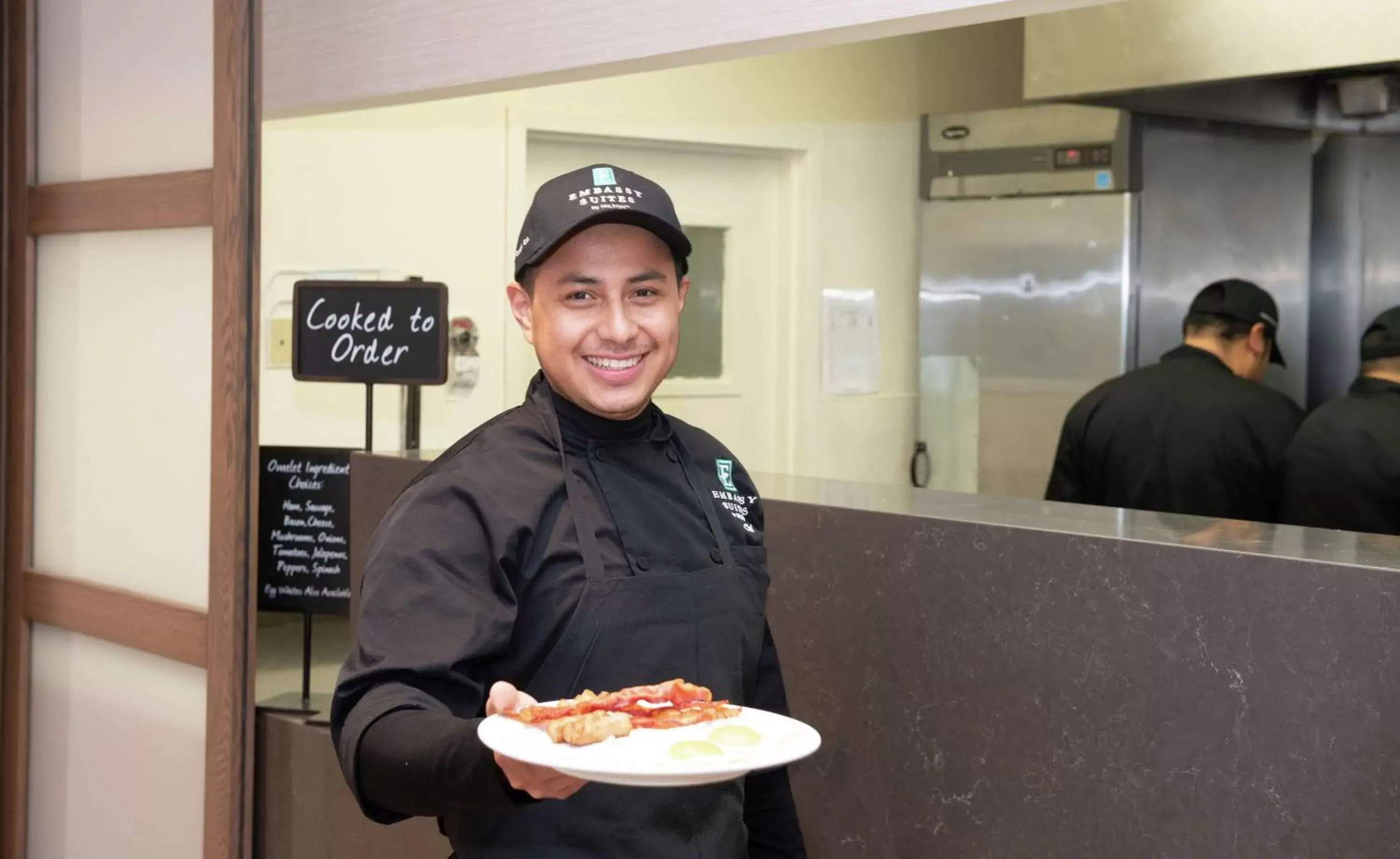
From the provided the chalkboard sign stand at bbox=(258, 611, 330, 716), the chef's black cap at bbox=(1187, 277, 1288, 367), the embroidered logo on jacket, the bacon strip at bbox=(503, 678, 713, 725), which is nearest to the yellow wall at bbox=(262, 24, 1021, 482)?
the chalkboard sign stand at bbox=(258, 611, 330, 716)

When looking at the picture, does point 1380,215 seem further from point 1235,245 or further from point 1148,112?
point 1148,112

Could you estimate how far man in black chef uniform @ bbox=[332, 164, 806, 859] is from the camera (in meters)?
1.38

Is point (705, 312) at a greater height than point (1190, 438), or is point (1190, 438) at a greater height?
point (705, 312)

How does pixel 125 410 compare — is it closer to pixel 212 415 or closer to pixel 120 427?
pixel 120 427

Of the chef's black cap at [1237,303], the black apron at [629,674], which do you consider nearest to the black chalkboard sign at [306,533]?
the black apron at [629,674]

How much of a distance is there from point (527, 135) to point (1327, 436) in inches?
88.6

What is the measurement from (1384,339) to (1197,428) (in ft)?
1.77

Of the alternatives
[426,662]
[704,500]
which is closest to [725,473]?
[704,500]

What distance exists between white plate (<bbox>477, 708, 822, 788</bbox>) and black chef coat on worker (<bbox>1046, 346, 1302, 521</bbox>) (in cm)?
247

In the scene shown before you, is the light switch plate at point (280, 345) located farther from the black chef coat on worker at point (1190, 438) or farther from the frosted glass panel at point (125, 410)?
the black chef coat on worker at point (1190, 438)

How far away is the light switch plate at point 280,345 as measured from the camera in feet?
12.6

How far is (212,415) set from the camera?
2.70m

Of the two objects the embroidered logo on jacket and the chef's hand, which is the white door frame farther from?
the chef's hand

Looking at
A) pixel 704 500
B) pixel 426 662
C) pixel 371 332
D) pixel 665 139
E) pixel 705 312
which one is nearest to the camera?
pixel 426 662
